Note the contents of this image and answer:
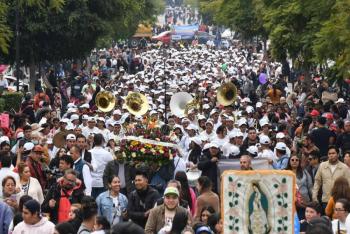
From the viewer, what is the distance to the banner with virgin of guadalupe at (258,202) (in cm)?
1164

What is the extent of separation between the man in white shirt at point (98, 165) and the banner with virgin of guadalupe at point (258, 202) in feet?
25.5

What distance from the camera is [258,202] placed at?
38.4 feet

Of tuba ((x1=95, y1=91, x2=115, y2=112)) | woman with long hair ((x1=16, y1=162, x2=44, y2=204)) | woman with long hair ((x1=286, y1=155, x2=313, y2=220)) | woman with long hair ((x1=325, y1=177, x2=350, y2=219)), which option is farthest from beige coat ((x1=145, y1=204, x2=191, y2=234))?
tuba ((x1=95, y1=91, x2=115, y2=112))

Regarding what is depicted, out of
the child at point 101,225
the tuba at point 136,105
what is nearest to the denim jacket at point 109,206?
the child at point 101,225

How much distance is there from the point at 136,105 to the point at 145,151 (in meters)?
9.20

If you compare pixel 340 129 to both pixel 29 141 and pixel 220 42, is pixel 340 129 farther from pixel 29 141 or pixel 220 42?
pixel 220 42

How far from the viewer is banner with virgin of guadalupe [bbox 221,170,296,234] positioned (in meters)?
11.6

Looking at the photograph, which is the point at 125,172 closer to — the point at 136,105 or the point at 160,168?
the point at 160,168

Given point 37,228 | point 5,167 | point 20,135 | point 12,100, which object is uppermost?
point 37,228

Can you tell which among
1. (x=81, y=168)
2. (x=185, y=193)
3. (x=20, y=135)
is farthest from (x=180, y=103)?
(x=185, y=193)

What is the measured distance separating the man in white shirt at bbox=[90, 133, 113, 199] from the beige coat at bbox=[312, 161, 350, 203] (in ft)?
10.8

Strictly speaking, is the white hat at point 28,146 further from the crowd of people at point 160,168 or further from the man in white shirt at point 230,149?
the man in white shirt at point 230,149

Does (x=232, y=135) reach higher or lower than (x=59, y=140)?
higher

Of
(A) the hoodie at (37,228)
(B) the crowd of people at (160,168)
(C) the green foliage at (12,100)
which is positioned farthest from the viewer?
(C) the green foliage at (12,100)
